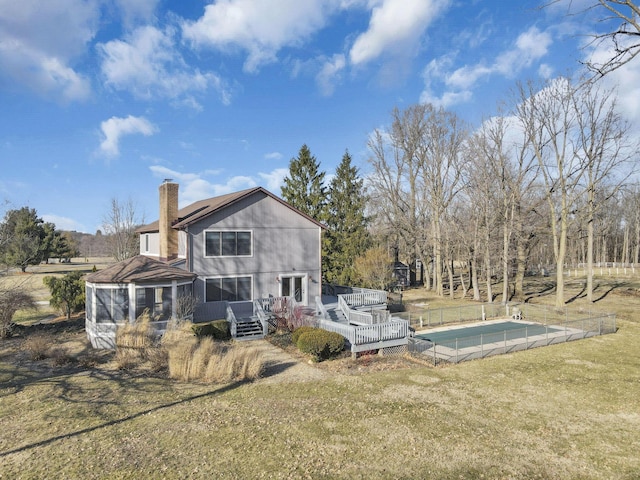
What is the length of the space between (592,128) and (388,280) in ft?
60.4

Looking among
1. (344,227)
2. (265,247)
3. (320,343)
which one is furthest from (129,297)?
(344,227)

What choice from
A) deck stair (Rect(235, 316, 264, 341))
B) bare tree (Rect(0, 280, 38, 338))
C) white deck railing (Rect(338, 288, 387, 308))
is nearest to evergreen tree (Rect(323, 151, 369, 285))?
white deck railing (Rect(338, 288, 387, 308))

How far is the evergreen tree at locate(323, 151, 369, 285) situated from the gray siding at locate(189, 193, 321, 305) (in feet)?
27.2

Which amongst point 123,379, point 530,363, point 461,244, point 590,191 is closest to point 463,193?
point 461,244

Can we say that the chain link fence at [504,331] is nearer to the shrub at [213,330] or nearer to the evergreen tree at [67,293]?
the shrub at [213,330]

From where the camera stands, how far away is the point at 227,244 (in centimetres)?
2159

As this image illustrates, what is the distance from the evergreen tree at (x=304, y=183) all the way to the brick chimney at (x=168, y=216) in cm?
1380

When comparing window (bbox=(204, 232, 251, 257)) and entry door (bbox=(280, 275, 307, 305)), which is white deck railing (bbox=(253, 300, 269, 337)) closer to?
entry door (bbox=(280, 275, 307, 305))

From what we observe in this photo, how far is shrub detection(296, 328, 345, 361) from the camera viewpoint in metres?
15.3

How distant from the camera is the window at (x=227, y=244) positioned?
21.1m

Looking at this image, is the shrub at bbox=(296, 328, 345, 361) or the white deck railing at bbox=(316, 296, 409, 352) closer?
the shrub at bbox=(296, 328, 345, 361)

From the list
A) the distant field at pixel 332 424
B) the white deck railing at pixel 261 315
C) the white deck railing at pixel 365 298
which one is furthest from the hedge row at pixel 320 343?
the white deck railing at pixel 365 298

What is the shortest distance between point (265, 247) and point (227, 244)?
219 cm

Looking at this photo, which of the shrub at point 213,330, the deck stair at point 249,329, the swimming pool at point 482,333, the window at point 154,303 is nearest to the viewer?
the swimming pool at point 482,333
